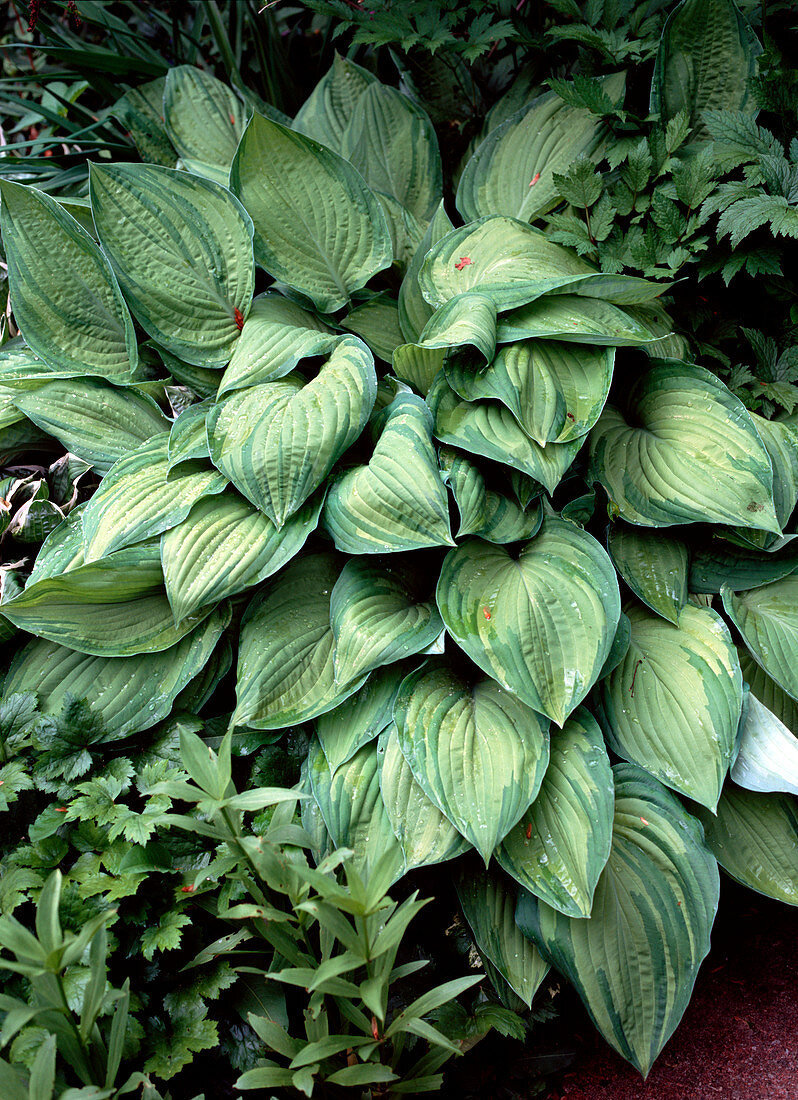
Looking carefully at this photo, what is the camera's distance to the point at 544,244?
175 centimetres

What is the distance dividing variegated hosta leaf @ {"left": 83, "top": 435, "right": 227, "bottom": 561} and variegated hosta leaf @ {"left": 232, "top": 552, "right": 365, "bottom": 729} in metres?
0.24

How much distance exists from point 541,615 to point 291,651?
1.59 ft

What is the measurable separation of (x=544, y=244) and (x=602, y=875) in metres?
1.31

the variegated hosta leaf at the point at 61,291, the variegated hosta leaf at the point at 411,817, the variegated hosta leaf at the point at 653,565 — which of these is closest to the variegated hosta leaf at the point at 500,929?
the variegated hosta leaf at the point at 411,817

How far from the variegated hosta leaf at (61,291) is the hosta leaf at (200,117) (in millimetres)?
533

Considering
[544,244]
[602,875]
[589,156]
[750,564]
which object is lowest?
[602,875]

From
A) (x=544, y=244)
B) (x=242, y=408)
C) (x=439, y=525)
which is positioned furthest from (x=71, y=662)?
(x=544, y=244)

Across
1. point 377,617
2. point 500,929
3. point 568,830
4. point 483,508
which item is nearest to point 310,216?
point 483,508

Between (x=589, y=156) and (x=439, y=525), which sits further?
(x=589, y=156)

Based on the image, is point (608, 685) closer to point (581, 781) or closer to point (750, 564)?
point (581, 781)

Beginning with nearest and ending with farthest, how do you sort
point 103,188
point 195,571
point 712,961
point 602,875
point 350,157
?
point 602,875
point 195,571
point 712,961
point 103,188
point 350,157

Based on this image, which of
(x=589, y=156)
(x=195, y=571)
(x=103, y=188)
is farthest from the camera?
(x=589, y=156)

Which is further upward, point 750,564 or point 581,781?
point 750,564

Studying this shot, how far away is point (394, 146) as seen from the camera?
6.69ft
